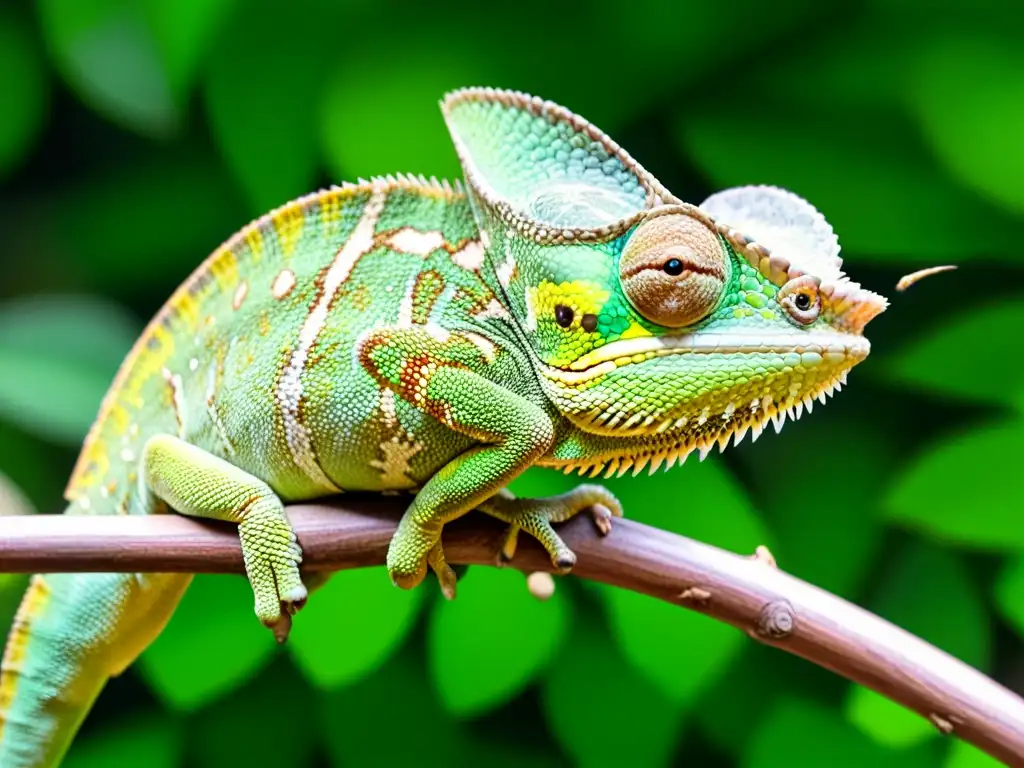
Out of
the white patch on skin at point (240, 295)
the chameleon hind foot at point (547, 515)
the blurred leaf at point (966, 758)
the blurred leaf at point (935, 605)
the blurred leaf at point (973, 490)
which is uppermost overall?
the white patch on skin at point (240, 295)

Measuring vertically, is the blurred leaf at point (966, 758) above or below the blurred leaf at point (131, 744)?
below

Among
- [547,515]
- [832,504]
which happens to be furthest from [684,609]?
[547,515]

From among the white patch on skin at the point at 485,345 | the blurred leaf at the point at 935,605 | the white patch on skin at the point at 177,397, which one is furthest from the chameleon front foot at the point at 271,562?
the blurred leaf at the point at 935,605

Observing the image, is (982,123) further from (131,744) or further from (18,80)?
(131,744)

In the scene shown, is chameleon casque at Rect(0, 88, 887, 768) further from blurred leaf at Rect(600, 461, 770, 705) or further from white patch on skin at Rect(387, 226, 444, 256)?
blurred leaf at Rect(600, 461, 770, 705)

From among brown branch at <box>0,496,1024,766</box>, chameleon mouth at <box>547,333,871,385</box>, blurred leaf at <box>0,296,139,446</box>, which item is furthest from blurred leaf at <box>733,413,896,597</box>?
blurred leaf at <box>0,296,139,446</box>

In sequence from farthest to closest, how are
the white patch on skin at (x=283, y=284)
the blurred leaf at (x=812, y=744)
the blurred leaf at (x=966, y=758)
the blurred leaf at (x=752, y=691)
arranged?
1. the blurred leaf at (x=752, y=691)
2. the blurred leaf at (x=812, y=744)
3. the blurred leaf at (x=966, y=758)
4. the white patch on skin at (x=283, y=284)

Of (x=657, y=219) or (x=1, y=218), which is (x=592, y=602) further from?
(x=1, y=218)

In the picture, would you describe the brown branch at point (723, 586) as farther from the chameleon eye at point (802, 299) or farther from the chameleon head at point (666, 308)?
the chameleon eye at point (802, 299)
